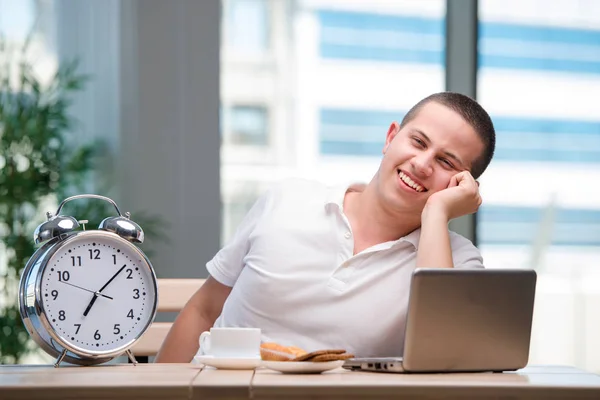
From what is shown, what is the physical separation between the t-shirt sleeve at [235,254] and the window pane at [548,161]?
274 centimetres

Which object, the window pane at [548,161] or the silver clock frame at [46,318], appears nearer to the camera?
the silver clock frame at [46,318]

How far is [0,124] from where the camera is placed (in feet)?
12.9

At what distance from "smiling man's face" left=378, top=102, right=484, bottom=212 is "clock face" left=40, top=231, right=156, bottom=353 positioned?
57 centimetres

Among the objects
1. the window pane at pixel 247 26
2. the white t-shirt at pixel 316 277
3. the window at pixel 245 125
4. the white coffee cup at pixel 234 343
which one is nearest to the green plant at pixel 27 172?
the window at pixel 245 125

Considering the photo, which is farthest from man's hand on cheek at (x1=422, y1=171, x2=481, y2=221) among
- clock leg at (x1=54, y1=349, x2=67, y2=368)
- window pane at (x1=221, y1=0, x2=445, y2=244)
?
window pane at (x1=221, y1=0, x2=445, y2=244)

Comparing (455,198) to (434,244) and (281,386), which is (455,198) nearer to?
(434,244)

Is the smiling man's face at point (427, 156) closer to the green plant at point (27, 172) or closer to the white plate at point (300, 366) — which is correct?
the white plate at point (300, 366)

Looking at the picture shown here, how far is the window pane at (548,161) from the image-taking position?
181 inches

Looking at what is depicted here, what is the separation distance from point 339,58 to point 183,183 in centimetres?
101

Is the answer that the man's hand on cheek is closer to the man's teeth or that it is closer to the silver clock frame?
the man's teeth

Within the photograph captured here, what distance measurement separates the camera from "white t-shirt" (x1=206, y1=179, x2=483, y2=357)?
1.82 m

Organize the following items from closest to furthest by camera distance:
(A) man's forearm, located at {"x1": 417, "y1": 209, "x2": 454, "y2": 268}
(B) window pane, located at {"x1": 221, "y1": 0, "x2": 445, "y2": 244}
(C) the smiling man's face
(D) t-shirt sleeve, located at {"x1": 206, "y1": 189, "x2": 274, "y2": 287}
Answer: (A) man's forearm, located at {"x1": 417, "y1": 209, "x2": 454, "y2": 268} → (C) the smiling man's face → (D) t-shirt sleeve, located at {"x1": 206, "y1": 189, "x2": 274, "y2": 287} → (B) window pane, located at {"x1": 221, "y1": 0, "x2": 445, "y2": 244}

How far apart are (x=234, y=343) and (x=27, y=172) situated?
8.63ft

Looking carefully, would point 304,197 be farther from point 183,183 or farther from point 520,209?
point 520,209
